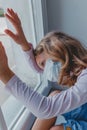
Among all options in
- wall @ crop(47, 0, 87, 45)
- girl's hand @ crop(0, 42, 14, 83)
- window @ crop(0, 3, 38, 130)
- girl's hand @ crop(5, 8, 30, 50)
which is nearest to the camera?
girl's hand @ crop(0, 42, 14, 83)

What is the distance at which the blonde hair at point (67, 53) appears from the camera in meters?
0.78

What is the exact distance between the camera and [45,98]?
714 mm

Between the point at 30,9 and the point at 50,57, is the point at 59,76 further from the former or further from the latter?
the point at 30,9

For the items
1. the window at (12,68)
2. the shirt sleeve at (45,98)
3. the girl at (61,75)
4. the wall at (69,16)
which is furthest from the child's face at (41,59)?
the wall at (69,16)

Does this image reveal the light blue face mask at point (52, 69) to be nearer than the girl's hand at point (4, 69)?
No

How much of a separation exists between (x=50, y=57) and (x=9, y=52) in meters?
0.62

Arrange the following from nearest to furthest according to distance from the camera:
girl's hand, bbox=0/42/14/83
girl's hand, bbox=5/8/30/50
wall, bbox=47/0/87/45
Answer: girl's hand, bbox=0/42/14/83 < girl's hand, bbox=5/8/30/50 < wall, bbox=47/0/87/45

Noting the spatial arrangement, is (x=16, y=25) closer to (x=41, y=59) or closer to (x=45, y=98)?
(x=41, y=59)

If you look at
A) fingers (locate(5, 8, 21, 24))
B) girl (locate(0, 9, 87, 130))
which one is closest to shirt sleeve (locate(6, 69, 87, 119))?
girl (locate(0, 9, 87, 130))

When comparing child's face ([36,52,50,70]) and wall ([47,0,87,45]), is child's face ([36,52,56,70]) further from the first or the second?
wall ([47,0,87,45])

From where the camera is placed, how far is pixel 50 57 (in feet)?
2.60

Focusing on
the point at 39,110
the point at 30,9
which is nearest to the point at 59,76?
the point at 39,110

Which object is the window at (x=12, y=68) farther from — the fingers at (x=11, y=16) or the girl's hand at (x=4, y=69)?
the girl's hand at (x=4, y=69)

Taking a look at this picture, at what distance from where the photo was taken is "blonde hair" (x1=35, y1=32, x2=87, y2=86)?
78cm
